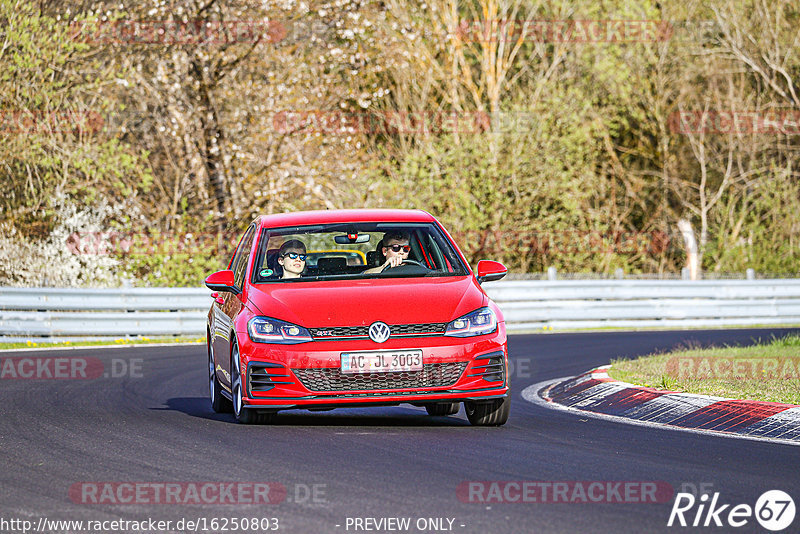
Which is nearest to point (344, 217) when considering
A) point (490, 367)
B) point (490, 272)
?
point (490, 272)

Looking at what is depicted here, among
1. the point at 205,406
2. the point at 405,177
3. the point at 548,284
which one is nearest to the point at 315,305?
the point at 205,406

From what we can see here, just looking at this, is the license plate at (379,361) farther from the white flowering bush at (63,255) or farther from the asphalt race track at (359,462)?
the white flowering bush at (63,255)

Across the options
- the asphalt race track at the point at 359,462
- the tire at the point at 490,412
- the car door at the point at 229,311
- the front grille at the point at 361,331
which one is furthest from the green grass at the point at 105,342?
the front grille at the point at 361,331

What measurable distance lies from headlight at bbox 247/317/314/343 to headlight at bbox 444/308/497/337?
1.05 metres

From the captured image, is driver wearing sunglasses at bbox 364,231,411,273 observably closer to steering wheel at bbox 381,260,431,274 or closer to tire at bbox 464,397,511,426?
steering wheel at bbox 381,260,431,274

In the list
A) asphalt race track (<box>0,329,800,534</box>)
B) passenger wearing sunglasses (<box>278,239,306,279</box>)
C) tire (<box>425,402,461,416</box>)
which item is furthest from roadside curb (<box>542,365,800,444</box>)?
passenger wearing sunglasses (<box>278,239,306,279</box>)

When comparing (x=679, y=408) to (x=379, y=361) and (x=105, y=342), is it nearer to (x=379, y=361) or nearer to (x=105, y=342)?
(x=379, y=361)

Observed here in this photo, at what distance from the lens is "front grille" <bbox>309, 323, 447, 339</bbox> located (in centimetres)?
977

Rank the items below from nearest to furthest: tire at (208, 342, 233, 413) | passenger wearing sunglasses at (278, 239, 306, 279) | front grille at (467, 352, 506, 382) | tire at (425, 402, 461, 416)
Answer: front grille at (467, 352, 506, 382) → passenger wearing sunglasses at (278, 239, 306, 279) → tire at (425, 402, 461, 416) → tire at (208, 342, 233, 413)

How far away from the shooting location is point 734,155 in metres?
39.0

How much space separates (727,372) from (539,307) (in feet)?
41.1

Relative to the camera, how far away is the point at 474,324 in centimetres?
1004

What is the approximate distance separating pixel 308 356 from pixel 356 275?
4.07ft

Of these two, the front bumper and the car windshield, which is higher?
the car windshield
